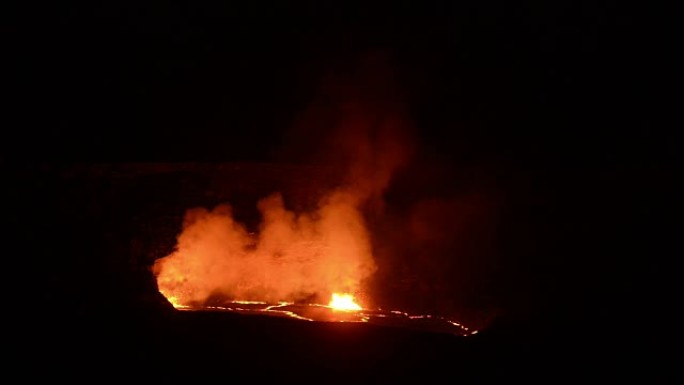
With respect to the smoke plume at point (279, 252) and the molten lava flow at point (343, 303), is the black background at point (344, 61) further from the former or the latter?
the molten lava flow at point (343, 303)

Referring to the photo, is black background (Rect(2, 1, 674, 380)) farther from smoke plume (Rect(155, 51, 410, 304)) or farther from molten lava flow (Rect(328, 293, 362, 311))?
molten lava flow (Rect(328, 293, 362, 311))

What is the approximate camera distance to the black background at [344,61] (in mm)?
5863

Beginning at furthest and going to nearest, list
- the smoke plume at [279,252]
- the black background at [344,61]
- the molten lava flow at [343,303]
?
the smoke plume at [279,252] → the molten lava flow at [343,303] → the black background at [344,61]

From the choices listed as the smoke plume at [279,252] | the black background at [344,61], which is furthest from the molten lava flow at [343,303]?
the black background at [344,61]

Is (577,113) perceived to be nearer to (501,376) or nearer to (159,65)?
(501,376)

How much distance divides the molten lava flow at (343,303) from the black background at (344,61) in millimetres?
2315

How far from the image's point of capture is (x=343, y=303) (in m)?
7.25

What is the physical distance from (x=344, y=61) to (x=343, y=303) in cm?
325

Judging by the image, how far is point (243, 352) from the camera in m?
4.17

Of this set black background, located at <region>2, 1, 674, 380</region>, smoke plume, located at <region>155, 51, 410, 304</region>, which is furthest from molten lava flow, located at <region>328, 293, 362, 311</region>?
black background, located at <region>2, 1, 674, 380</region>

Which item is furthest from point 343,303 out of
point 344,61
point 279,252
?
point 344,61

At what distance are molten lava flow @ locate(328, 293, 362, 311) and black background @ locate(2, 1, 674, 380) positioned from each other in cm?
232

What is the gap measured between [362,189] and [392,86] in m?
1.48

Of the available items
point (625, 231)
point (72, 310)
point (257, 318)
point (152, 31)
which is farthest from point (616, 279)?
point (152, 31)
